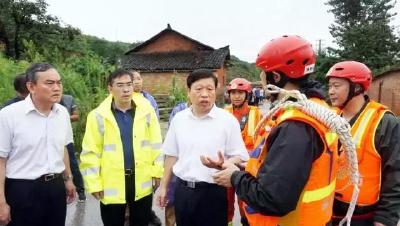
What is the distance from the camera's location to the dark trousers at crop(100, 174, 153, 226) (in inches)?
141

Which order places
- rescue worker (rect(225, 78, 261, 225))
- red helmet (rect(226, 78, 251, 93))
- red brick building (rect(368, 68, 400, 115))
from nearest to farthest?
rescue worker (rect(225, 78, 261, 225)) → red helmet (rect(226, 78, 251, 93)) → red brick building (rect(368, 68, 400, 115))

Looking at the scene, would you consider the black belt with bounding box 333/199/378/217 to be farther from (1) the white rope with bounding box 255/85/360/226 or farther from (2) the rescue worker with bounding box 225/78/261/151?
(2) the rescue worker with bounding box 225/78/261/151

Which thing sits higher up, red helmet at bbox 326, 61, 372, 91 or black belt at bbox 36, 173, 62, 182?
red helmet at bbox 326, 61, 372, 91

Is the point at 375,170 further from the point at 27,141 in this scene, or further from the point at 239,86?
the point at 27,141

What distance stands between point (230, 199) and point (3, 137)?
2050mm

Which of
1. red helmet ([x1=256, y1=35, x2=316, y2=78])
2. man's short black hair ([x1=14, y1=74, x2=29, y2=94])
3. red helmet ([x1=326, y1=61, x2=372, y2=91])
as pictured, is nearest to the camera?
red helmet ([x1=256, y1=35, x2=316, y2=78])

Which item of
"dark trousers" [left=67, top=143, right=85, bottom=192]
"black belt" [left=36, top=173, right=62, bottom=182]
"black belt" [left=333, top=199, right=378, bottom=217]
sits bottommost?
"dark trousers" [left=67, top=143, right=85, bottom=192]

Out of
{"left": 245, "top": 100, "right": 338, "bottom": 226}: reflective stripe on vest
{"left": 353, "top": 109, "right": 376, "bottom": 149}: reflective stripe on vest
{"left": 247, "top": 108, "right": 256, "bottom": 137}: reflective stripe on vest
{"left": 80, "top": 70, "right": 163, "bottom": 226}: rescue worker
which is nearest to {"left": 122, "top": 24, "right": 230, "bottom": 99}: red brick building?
{"left": 247, "top": 108, "right": 256, "bottom": 137}: reflective stripe on vest

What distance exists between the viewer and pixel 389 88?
882 inches

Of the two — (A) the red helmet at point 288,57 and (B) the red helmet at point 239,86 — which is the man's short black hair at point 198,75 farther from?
(B) the red helmet at point 239,86

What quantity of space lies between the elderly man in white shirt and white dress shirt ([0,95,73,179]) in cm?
100

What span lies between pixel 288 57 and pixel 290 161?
22.6 inches

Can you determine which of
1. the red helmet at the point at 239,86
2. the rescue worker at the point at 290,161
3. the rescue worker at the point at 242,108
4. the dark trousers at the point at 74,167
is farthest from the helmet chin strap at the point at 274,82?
the dark trousers at the point at 74,167

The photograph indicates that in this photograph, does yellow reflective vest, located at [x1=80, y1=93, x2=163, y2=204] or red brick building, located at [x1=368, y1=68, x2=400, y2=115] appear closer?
yellow reflective vest, located at [x1=80, y1=93, x2=163, y2=204]
